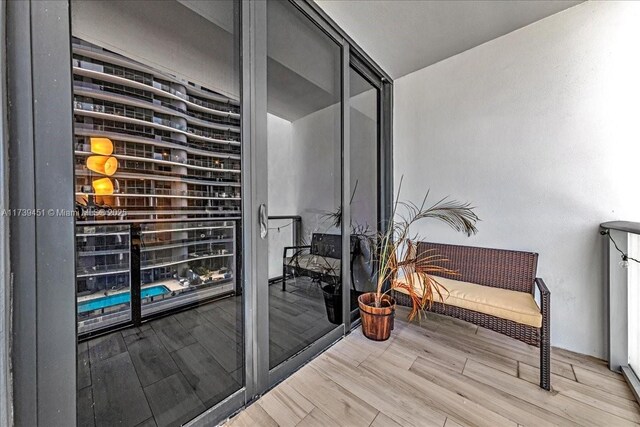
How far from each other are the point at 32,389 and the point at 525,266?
2.77 metres

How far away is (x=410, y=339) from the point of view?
6.54 ft

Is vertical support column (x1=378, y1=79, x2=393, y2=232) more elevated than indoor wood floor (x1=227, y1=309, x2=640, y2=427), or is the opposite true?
vertical support column (x1=378, y1=79, x2=393, y2=232)

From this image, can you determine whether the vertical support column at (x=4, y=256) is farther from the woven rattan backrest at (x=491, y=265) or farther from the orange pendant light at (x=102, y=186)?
the woven rattan backrest at (x=491, y=265)

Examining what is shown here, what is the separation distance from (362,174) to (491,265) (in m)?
1.34

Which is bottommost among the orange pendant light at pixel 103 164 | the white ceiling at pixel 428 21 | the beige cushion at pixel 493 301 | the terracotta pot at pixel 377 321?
the terracotta pot at pixel 377 321

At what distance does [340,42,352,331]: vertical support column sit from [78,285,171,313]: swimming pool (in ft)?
4.24

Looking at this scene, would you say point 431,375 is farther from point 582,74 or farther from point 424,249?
point 582,74

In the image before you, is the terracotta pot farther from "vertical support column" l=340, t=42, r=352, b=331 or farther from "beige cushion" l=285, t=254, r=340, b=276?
"beige cushion" l=285, t=254, r=340, b=276

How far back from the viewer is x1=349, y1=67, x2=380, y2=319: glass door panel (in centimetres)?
225

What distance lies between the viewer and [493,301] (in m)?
1.70

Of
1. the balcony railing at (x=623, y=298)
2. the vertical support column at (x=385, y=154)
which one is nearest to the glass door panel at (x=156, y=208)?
the vertical support column at (x=385, y=154)

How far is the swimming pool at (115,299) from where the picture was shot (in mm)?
972

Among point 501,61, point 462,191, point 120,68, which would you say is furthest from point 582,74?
point 120,68

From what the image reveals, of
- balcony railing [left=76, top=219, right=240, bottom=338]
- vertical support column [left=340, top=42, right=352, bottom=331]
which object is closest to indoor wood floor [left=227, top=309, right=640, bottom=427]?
vertical support column [left=340, top=42, right=352, bottom=331]
